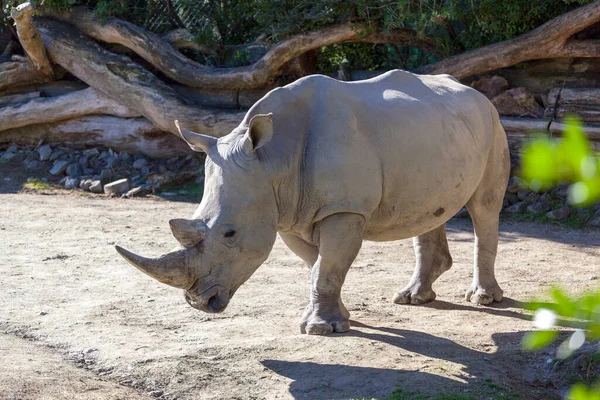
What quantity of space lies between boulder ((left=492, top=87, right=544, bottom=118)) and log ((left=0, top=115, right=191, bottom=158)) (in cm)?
463

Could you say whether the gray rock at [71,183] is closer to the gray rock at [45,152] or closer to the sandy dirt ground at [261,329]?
the gray rock at [45,152]

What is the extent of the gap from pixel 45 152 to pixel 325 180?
8758 mm

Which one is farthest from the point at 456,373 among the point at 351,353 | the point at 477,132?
the point at 477,132

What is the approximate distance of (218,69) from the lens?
12.2 metres

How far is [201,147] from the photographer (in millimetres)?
5676

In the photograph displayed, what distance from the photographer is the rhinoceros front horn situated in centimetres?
480

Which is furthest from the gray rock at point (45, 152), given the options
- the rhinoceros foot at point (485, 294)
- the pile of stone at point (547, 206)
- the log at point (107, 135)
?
the rhinoceros foot at point (485, 294)

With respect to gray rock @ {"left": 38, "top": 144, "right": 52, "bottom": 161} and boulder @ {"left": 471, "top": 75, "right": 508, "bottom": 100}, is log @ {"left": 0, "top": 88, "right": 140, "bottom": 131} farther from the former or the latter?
boulder @ {"left": 471, "top": 75, "right": 508, "bottom": 100}

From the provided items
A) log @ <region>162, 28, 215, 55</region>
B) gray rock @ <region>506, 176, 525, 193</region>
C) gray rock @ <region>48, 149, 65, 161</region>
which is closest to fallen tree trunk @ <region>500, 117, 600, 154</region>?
gray rock @ <region>506, 176, 525, 193</region>

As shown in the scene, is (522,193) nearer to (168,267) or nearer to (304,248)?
(304,248)

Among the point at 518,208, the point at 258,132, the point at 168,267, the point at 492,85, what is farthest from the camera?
the point at 492,85

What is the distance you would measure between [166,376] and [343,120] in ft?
6.59

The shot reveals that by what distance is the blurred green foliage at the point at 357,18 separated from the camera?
34.4ft

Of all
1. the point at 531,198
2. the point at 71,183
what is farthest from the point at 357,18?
the point at 71,183
